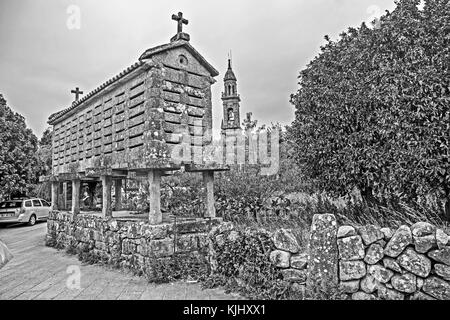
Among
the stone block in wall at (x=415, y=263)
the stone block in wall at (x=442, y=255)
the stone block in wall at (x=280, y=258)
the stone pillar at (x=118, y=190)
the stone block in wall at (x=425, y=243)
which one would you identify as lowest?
the stone block in wall at (x=280, y=258)

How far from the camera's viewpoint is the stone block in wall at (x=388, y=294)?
3.82 metres

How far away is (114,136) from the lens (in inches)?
299

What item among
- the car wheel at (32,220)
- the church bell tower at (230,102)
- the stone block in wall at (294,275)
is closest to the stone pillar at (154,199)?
the stone block in wall at (294,275)

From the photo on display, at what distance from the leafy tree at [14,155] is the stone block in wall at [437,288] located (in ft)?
55.1

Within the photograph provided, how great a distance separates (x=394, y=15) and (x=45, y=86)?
8.28 metres

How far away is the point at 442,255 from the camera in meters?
3.59

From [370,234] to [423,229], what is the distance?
60 cm

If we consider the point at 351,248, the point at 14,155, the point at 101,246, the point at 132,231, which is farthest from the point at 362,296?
the point at 14,155

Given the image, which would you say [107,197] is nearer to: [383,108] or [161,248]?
[161,248]

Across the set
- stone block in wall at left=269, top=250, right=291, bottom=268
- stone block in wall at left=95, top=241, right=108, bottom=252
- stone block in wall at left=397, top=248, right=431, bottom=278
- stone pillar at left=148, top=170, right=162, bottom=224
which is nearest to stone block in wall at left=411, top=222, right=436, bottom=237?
stone block in wall at left=397, top=248, right=431, bottom=278

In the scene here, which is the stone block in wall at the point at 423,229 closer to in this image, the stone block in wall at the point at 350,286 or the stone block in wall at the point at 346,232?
the stone block in wall at the point at 346,232

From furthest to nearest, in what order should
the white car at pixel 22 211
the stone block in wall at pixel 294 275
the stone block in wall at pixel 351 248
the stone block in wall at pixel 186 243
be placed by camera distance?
the white car at pixel 22 211
the stone block in wall at pixel 186 243
the stone block in wall at pixel 294 275
the stone block in wall at pixel 351 248

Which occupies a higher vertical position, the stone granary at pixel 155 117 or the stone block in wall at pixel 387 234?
the stone granary at pixel 155 117

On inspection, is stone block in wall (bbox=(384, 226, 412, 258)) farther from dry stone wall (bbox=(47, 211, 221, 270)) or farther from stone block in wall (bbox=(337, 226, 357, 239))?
dry stone wall (bbox=(47, 211, 221, 270))
